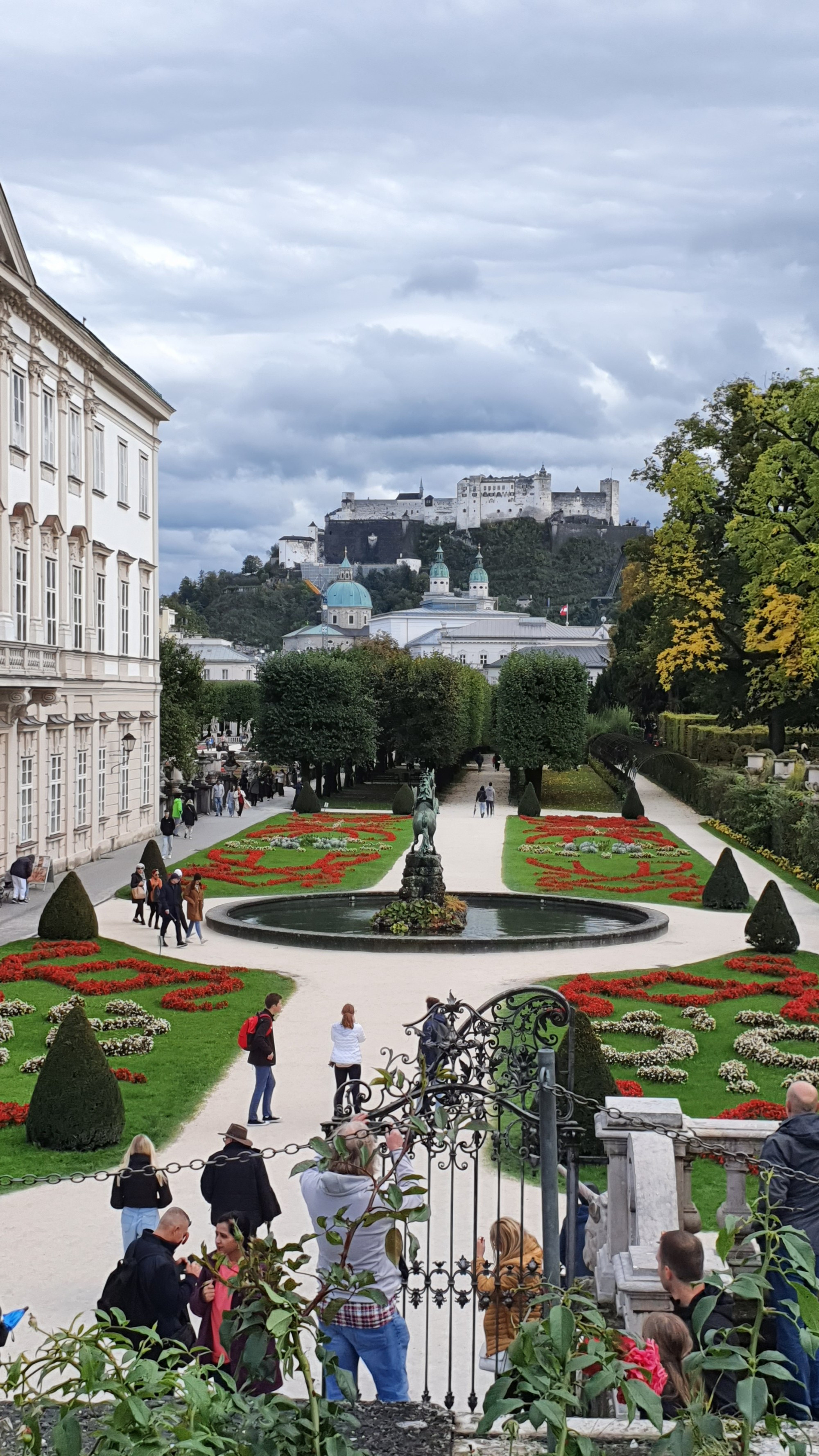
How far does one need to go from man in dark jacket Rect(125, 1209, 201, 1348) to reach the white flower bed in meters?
10.2

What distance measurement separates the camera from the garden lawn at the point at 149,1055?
1166 centimetres

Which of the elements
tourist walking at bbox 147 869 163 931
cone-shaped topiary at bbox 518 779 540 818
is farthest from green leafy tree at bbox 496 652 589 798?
tourist walking at bbox 147 869 163 931

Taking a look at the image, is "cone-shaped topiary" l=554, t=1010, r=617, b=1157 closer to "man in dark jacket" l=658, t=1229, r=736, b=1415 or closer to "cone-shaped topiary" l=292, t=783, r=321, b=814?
"man in dark jacket" l=658, t=1229, r=736, b=1415

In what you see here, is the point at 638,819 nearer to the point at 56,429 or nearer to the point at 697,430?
the point at 697,430

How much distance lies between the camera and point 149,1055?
49.6 feet

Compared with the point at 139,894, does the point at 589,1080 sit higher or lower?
higher

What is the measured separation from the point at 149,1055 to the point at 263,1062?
316cm

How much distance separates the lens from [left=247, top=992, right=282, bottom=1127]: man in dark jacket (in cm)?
1241

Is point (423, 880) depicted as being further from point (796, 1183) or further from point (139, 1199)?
point (796, 1183)

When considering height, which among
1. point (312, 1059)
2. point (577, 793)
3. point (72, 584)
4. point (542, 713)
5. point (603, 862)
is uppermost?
point (72, 584)

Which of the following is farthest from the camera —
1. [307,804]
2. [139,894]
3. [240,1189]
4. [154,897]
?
[307,804]

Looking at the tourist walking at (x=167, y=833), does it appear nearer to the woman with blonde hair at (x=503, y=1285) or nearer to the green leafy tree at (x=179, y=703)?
the green leafy tree at (x=179, y=703)

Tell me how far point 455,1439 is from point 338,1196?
193 cm

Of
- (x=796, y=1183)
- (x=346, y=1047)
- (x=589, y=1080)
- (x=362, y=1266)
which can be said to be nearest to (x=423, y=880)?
(x=346, y=1047)
